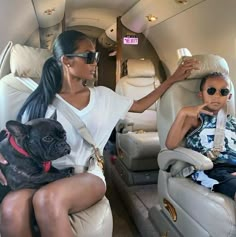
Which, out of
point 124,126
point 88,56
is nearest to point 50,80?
point 88,56

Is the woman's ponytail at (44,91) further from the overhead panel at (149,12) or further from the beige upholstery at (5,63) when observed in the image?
the overhead panel at (149,12)

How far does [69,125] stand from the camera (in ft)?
4.65

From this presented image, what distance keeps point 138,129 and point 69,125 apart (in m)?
1.91

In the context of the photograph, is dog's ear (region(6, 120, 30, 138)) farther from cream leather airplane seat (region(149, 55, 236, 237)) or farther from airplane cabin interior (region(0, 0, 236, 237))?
cream leather airplane seat (region(149, 55, 236, 237))

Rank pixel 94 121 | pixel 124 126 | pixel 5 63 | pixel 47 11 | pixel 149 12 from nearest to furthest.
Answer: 1. pixel 94 121
2. pixel 5 63
3. pixel 47 11
4. pixel 124 126
5. pixel 149 12

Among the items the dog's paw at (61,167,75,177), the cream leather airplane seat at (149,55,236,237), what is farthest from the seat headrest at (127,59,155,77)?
the dog's paw at (61,167,75,177)

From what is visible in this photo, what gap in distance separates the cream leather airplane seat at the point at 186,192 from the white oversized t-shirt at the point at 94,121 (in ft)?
1.10

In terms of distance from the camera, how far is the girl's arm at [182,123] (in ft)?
5.27

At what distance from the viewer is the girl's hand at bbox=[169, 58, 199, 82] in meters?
1.75

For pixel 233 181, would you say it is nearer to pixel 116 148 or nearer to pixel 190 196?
pixel 190 196

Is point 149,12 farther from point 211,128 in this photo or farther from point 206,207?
point 206,207

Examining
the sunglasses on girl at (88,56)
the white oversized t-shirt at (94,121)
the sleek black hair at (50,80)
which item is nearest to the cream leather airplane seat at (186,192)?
the white oversized t-shirt at (94,121)

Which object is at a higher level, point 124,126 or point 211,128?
point 211,128

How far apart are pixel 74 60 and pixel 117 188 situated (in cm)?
159
